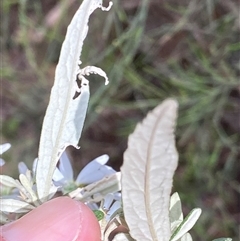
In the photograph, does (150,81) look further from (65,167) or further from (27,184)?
(27,184)

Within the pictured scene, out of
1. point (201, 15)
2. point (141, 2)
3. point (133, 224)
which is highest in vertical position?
point (141, 2)

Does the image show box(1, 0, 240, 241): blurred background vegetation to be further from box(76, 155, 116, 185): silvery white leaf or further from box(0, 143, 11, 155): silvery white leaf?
box(0, 143, 11, 155): silvery white leaf

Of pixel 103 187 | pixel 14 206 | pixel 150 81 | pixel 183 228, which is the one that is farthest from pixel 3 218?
pixel 150 81

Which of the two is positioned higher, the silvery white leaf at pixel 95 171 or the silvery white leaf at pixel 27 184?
the silvery white leaf at pixel 27 184

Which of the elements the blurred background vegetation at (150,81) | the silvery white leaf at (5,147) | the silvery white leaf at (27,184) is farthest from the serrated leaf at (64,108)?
the blurred background vegetation at (150,81)

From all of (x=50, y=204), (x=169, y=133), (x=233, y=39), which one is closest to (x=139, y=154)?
(x=169, y=133)

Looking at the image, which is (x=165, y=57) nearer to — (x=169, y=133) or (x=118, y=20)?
(x=118, y=20)

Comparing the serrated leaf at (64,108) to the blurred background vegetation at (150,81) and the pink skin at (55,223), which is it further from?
the blurred background vegetation at (150,81)
